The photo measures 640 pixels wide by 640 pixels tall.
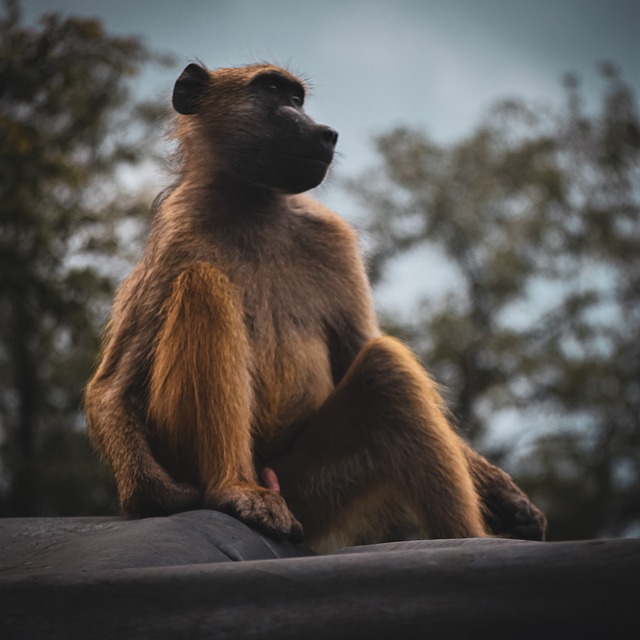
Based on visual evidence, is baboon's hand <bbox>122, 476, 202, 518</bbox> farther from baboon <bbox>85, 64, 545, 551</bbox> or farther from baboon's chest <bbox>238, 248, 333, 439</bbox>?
baboon's chest <bbox>238, 248, 333, 439</bbox>

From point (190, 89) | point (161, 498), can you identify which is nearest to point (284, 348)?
point (161, 498)

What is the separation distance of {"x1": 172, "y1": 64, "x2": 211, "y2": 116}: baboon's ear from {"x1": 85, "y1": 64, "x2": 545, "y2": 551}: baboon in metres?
0.20

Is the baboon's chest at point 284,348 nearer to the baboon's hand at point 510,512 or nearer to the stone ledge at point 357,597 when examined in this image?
the baboon's hand at point 510,512

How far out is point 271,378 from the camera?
367cm

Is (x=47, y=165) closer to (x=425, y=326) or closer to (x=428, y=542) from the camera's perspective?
(x=428, y=542)

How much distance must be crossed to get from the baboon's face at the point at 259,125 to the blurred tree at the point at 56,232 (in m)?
1.77

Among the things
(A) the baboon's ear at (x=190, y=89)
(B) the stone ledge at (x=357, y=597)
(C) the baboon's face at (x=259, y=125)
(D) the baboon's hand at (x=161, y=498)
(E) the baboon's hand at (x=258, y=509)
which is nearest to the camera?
(B) the stone ledge at (x=357, y=597)

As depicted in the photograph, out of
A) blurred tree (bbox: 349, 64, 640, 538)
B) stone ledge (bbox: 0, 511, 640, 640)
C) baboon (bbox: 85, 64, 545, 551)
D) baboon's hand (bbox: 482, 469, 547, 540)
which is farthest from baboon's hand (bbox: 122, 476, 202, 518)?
blurred tree (bbox: 349, 64, 640, 538)

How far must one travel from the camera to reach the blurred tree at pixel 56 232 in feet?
22.8

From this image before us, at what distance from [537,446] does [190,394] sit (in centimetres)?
1251

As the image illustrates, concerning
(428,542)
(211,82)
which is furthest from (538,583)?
(211,82)

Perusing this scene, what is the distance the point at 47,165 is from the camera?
773cm

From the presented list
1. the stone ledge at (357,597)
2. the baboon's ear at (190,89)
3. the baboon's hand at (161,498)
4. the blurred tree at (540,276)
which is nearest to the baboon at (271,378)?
the baboon's hand at (161,498)

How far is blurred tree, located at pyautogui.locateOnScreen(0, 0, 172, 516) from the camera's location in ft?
22.8
